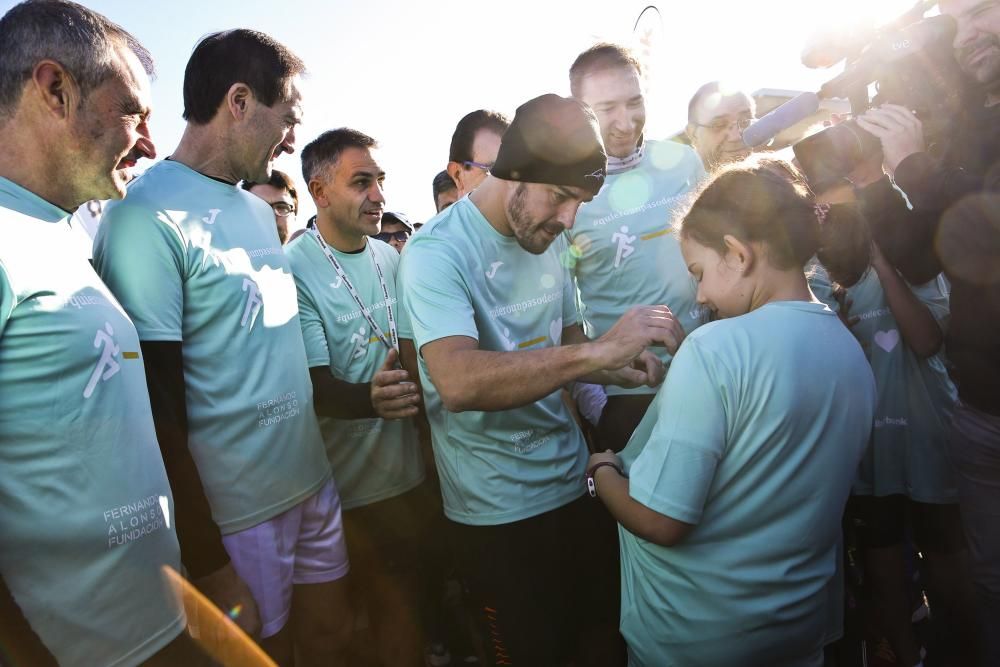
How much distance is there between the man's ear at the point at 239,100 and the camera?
2324 mm

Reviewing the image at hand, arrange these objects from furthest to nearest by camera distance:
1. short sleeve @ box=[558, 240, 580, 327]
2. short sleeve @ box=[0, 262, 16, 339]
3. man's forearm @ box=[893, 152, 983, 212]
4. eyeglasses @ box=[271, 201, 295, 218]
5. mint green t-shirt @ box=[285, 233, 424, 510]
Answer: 1. eyeglasses @ box=[271, 201, 295, 218]
2. mint green t-shirt @ box=[285, 233, 424, 510]
3. short sleeve @ box=[558, 240, 580, 327]
4. man's forearm @ box=[893, 152, 983, 212]
5. short sleeve @ box=[0, 262, 16, 339]

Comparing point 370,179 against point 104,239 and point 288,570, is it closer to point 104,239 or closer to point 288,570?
point 104,239

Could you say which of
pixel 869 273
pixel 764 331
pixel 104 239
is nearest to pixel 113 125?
pixel 104 239

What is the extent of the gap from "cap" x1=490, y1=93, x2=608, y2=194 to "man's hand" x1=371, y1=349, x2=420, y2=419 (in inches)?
39.0

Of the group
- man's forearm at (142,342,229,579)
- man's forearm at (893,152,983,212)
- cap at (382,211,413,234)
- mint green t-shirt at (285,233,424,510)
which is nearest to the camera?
man's forearm at (142,342,229,579)

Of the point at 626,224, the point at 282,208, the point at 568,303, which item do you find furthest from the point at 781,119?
the point at 282,208

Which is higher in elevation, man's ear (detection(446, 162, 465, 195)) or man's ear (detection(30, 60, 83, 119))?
man's ear (detection(30, 60, 83, 119))

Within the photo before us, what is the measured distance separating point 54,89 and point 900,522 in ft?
Answer: 13.3

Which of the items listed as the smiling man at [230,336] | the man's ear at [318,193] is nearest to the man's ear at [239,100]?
the smiling man at [230,336]

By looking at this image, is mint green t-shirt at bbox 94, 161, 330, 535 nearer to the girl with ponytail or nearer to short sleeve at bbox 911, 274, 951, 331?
the girl with ponytail

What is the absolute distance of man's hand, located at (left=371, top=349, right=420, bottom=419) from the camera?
2.53m

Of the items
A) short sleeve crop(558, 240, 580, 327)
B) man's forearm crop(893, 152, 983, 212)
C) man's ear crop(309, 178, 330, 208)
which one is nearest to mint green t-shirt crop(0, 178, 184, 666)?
short sleeve crop(558, 240, 580, 327)

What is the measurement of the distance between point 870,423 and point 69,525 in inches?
86.0

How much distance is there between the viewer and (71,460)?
4.58 feet
